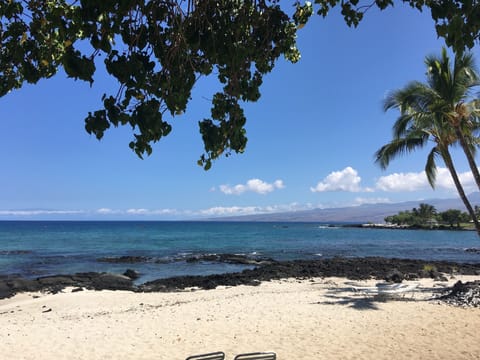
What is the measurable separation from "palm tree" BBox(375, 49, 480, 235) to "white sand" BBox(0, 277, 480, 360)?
504 cm

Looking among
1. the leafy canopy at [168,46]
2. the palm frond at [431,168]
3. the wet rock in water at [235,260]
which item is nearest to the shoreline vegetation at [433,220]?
the wet rock in water at [235,260]

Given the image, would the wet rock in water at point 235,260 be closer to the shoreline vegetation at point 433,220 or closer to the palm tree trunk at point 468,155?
the palm tree trunk at point 468,155

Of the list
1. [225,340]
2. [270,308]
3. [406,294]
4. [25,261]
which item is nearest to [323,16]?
[225,340]

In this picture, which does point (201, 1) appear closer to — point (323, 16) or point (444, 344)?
point (323, 16)

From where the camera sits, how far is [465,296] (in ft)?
34.4

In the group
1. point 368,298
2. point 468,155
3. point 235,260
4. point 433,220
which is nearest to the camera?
point 468,155

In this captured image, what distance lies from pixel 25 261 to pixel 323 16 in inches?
1276

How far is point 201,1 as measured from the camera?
3492 mm

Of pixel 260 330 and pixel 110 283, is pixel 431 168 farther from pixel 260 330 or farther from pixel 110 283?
pixel 110 283

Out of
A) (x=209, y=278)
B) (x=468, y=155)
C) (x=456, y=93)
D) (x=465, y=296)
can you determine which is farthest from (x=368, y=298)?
(x=209, y=278)

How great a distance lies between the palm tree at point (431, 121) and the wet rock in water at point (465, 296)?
1.98 meters

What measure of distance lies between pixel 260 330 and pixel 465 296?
22.1 feet

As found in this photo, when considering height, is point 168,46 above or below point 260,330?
above

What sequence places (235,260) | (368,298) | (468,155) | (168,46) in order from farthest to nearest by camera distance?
(235,260), (368,298), (468,155), (168,46)
